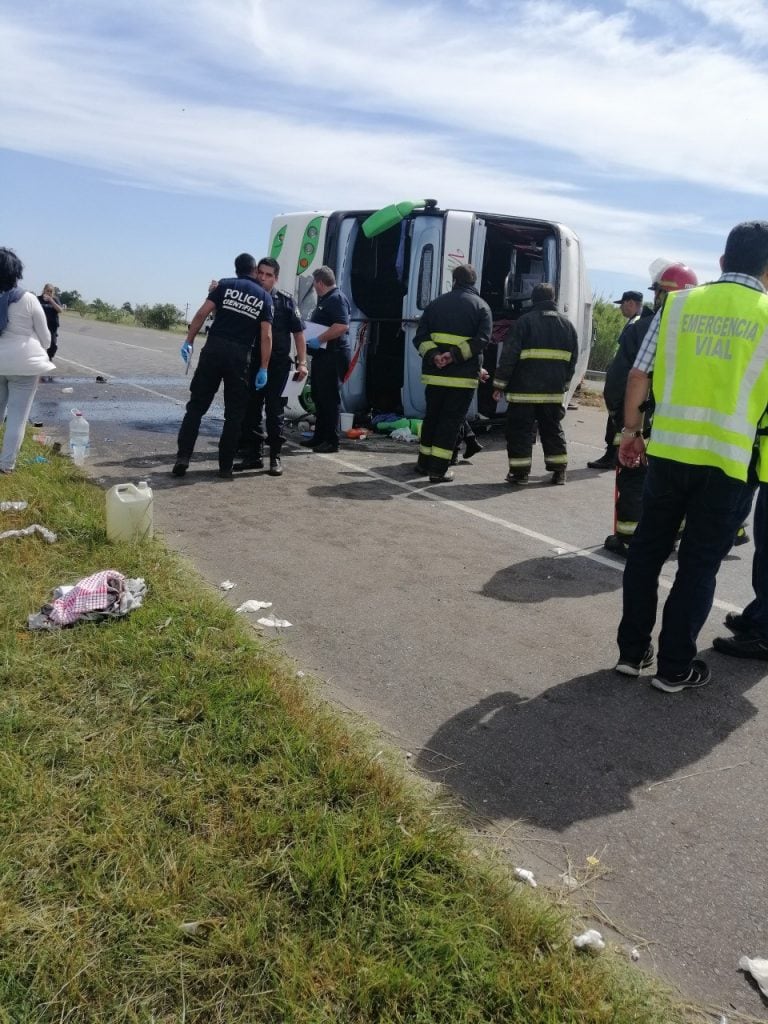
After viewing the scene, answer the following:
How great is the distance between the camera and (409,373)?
10.1 meters

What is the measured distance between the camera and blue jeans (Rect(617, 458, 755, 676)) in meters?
3.78

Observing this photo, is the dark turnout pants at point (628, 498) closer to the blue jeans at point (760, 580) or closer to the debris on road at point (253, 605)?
the blue jeans at point (760, 580)

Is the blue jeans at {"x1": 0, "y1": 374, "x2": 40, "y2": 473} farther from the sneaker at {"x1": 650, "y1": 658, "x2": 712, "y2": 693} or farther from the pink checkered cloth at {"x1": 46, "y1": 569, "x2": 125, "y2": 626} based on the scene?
the sneaker at {"x1": 650, "y1": 658, "x2": 712, "y2": 693}

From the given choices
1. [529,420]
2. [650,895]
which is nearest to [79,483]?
[529,420]

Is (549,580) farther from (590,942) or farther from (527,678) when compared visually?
(590,942)

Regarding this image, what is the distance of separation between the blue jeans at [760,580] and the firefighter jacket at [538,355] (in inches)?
144

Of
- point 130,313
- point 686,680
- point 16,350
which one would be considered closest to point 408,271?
point 16,350

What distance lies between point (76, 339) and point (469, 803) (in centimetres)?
2528

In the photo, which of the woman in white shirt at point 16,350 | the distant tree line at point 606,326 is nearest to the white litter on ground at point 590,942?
the woman in white shirt at point 16,350

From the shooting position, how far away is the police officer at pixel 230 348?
24.4 feet

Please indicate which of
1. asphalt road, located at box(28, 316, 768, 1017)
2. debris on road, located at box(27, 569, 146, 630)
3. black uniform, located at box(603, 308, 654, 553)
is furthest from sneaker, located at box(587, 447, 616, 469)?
debris on road, located at box(27, 569, 146, 630)

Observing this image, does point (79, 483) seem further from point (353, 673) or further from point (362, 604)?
point (353, 673)

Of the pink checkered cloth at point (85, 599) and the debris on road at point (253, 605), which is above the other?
the pink checkered cloth at point (85, 599)

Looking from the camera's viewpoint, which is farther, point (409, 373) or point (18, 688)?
point (409, 373)
